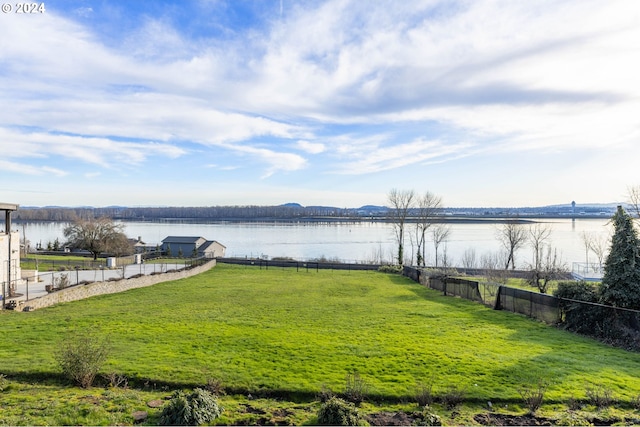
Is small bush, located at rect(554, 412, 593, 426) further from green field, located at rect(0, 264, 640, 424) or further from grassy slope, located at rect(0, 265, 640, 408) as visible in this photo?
grassy slope, located at rect(0, 265, 640, 408)

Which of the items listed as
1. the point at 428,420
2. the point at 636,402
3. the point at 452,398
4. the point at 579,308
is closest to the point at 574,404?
the point at 636,402

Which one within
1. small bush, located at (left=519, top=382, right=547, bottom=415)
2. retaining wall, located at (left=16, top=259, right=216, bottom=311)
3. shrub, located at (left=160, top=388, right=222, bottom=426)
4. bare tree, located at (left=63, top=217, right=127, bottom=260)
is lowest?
retaining wall, located at (left=16, top=259, right=216, bottom=311)

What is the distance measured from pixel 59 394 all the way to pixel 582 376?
10926mm

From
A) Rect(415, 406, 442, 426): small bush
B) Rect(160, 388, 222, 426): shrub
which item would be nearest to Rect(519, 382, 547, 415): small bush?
Rect(415, 406, 442, 426): small bush

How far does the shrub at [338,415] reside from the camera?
6.11 metres

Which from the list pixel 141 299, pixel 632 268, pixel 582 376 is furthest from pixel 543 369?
pixel 141 299

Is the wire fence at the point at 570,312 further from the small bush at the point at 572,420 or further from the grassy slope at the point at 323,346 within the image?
the small bush at the point at 572,420

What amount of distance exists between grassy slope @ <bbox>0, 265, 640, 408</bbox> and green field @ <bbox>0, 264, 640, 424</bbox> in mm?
42

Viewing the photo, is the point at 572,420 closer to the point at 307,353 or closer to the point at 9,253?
the point at 307,353

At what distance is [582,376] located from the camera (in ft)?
30.1

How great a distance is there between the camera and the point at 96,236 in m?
46.4

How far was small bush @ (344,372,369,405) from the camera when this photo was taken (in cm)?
754

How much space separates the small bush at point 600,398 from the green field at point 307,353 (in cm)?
19

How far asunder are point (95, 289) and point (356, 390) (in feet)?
57.7
